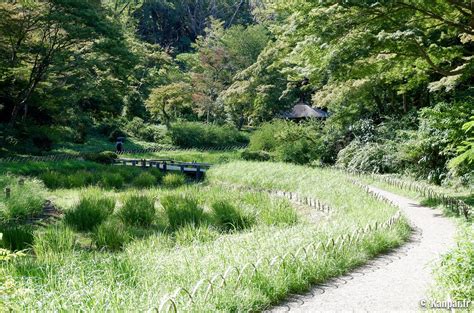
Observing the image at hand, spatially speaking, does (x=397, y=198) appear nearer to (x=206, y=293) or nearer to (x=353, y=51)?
(x=353, y=51)

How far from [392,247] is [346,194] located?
16.4 feet

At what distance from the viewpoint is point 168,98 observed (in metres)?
→ 33.7

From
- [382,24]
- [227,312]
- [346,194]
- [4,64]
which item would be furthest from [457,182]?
[4,64]

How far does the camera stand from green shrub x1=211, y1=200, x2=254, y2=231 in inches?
Answer: 386

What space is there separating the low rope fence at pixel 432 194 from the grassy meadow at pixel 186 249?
1.73 m

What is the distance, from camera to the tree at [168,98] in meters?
32.5

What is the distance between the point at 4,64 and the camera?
21547 mm

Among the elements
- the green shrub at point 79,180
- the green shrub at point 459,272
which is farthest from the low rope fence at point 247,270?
the green shrub at point 79,180

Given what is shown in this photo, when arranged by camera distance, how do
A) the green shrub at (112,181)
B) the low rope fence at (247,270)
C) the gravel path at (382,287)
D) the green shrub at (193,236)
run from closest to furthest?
the low rope fence at (247,270), the gravel path at (382,287), the green shrub at (193,236), the green shrub at (112,181)

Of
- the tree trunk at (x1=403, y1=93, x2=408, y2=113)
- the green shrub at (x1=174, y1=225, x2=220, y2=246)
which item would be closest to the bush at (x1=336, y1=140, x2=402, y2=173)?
the tree trunk at (x1=403, y1=93, x2=408, y2=113)

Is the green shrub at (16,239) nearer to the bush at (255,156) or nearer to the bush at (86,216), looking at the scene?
the bush at (86,216)

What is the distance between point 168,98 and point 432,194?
2407 cm

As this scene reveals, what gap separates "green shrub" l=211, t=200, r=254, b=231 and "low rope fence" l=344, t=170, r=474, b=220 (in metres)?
4.78

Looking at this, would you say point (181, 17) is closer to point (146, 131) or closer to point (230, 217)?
point (146, 131)
